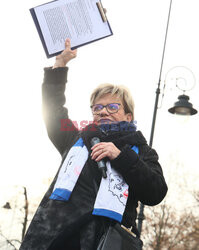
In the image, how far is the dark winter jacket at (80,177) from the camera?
178 centimetres

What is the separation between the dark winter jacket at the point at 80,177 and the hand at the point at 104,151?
40 millimetres

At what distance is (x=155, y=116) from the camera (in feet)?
24.2

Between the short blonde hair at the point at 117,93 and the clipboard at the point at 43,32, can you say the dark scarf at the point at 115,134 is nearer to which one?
the short blonde hair at the point at 117,93

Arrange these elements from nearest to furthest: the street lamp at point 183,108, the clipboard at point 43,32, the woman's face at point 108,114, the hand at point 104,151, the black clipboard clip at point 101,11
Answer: the hand at point 104,151, the woman's face at point 108,114, the clipboard at point 43,32, the black clipboard clip at point 101,11, the street lamp at point 183,108

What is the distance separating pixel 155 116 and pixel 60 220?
5896mm

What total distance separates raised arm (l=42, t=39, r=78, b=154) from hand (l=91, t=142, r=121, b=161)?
0.47m

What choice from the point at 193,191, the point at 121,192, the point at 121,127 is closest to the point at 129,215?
the point at 121,192

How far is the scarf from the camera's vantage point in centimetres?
181

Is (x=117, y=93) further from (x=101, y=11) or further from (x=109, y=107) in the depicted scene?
(x=101, y=11)

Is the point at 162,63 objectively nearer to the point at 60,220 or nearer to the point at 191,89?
the point at 191,89

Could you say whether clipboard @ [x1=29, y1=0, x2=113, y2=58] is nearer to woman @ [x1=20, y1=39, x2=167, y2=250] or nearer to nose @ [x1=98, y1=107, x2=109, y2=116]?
woman @ [x1=20, y1=39, x2=167, y2=250]

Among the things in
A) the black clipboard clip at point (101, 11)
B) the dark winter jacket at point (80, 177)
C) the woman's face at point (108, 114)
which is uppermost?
the black clipboard clip at point (101, 11)

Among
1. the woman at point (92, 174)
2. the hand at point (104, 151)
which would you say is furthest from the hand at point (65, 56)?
the hand at point (104, 151)

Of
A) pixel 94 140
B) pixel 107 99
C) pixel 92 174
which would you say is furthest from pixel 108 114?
pixel 92 174
